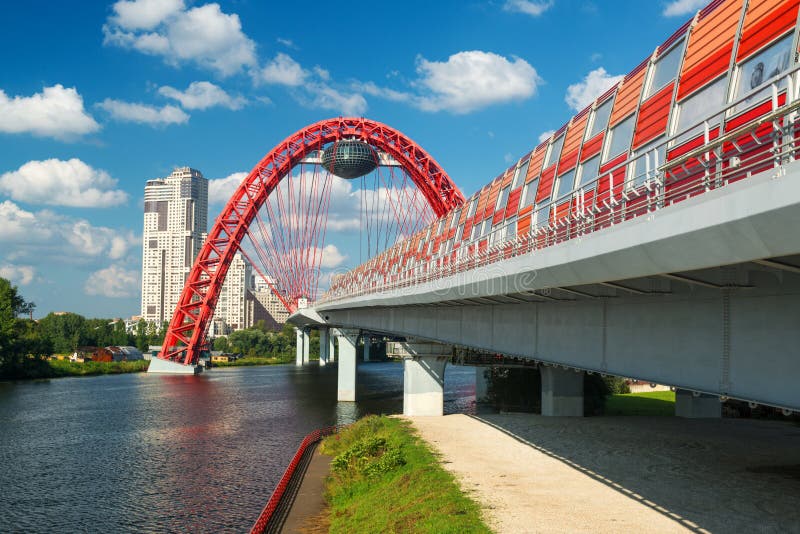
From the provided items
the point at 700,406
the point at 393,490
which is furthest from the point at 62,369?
the point at 393,490

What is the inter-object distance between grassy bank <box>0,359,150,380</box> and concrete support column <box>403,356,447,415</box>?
59403 mm

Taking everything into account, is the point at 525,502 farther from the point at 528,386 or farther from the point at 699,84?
the point at 528,386

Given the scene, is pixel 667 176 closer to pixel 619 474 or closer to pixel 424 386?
pixel 619 474

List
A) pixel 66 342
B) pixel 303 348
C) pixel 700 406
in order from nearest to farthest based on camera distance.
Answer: pixel 700 406, pixel 66 342, pixel 303 348

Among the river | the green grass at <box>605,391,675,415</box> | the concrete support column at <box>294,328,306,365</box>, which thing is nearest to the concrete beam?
the river

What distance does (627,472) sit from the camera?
22.6 meters

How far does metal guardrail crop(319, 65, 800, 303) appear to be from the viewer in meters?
8.70

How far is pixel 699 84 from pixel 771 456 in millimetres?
18367

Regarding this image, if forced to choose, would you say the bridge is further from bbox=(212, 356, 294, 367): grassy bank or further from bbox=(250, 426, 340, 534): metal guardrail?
bbox=(212, 356, 294, 367): grassy bank

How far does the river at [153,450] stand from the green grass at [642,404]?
34.3ft

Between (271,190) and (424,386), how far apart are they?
6085 centimetres

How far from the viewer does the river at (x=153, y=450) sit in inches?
914

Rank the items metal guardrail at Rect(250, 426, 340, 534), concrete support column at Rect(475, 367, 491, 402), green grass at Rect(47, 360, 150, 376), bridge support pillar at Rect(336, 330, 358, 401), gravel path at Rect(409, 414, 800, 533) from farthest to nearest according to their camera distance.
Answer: green grass at Rect(47, 360, 150, 376)
bridge support pillar at Rect(336, 330, 358, 401)
concrete support column at Rect(475, 367, 491, 402)
metal guardrail at Rect(250, 426, 340, 534)
gravel path at Rect(409, 414, 800, 533)

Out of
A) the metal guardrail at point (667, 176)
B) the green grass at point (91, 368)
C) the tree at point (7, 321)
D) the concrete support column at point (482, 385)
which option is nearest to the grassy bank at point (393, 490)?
the metal guardrail at point (667, 176)
